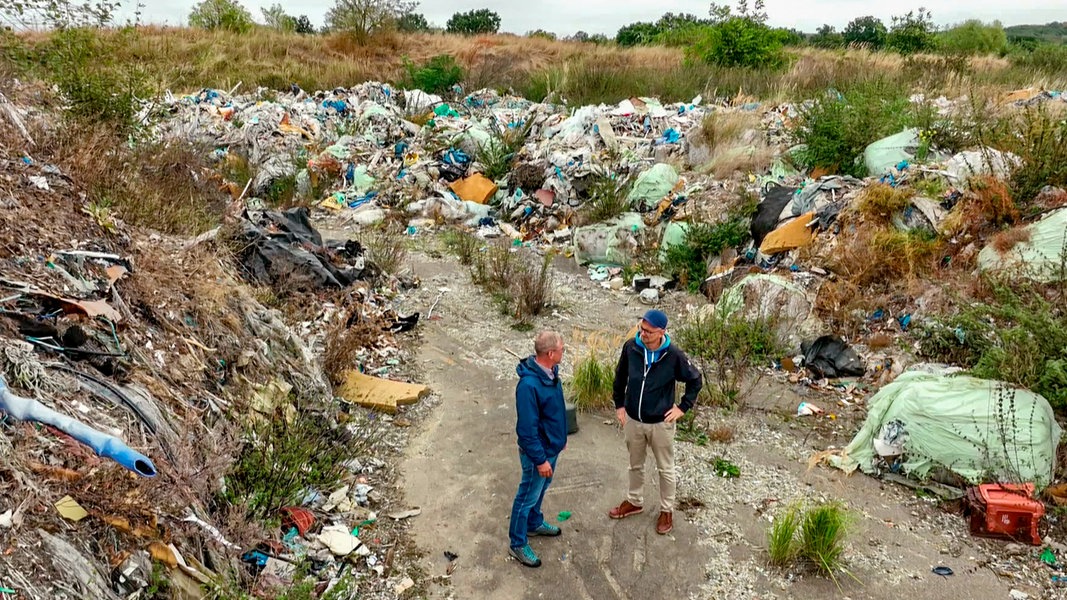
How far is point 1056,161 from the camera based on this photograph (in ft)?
19.8

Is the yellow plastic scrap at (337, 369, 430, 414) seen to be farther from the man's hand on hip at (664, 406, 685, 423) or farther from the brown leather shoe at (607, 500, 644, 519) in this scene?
the man's hand on hip at (664, 406, 685, 423)

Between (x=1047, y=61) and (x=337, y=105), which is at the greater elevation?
(x=1047, y=61)

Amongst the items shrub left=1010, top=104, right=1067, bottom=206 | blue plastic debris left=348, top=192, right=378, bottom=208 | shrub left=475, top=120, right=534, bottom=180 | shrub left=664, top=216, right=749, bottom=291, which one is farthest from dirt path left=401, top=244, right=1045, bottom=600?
shrub left=475, top=120, right=534, bottom=180

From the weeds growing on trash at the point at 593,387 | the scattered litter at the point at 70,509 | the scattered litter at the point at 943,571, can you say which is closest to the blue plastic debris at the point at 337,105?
the weeds growing on trash at the point at 593,387

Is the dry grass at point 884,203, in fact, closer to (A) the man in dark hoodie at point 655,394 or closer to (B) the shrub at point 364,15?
(A) the man in dark hoodie at point 655,394

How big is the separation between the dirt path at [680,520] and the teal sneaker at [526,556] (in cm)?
5

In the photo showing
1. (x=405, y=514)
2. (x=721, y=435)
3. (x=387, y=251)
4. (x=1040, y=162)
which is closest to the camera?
(x=405, y=514)

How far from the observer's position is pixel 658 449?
3514 mm

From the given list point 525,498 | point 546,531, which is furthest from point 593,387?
point 525,498

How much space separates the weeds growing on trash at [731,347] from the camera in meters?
5.25

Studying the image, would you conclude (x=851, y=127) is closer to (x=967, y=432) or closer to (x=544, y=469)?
(x=967, y=432)

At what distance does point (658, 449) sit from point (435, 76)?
15267 mm

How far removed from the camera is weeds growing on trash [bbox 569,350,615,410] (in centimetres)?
492

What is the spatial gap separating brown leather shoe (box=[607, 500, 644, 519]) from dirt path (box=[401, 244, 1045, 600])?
46 mm
